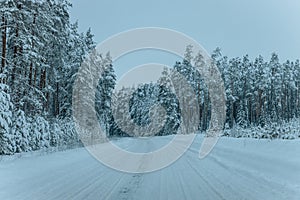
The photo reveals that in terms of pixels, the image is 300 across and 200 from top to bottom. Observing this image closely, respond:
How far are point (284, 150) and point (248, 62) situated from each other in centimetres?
7401

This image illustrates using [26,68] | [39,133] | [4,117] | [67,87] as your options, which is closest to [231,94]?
[67,87]

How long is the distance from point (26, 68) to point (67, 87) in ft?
50.7

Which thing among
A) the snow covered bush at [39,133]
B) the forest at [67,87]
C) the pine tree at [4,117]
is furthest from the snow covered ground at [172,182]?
the snow covered bush at [39,133]

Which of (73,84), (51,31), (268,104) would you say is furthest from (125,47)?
(268,104)

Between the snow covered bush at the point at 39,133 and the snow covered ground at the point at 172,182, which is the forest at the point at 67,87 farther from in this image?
the snow covered ground at the point at 172,182

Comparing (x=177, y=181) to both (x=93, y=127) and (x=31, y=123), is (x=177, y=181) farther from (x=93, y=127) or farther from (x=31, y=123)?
(x=93, y=127)

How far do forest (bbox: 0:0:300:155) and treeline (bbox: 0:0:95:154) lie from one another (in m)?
0.04

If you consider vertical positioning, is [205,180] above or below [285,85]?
below

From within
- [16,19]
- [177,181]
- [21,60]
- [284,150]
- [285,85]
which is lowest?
[177,181]

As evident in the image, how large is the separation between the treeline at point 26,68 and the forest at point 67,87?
0.13 ft

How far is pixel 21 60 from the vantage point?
2100cm

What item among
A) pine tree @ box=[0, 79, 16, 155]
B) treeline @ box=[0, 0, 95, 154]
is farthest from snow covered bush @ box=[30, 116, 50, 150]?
pine tree @ box=[0, 79, 16, 155]

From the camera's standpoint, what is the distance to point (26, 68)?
81.0 feet

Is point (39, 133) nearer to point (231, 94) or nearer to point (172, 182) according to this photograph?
point (172, 182)
